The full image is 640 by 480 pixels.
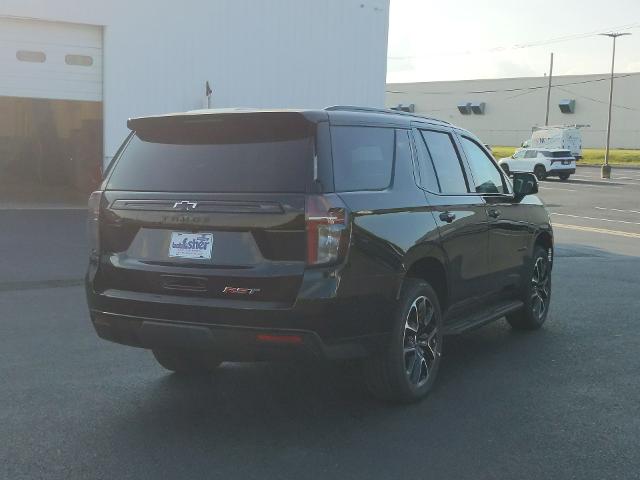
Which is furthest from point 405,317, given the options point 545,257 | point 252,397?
point 545,257

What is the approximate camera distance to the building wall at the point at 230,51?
680 inches

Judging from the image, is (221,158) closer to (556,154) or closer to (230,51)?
(230,51)

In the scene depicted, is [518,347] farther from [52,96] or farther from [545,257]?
[52,96]

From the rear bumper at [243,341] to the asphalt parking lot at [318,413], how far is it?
1.56 feet

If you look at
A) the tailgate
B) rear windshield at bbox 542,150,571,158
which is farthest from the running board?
rear windshield at bbox 542,150,571,158

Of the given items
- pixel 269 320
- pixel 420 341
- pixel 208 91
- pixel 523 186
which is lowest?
pixel 420 341

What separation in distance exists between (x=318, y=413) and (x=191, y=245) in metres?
1.33

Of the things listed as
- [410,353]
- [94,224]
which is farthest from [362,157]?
[94,224]

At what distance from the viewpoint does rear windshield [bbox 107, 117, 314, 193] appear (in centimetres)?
448

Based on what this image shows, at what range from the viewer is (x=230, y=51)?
1827 cm

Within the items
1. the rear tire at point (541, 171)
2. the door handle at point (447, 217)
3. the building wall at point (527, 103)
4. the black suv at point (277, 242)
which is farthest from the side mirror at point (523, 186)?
the building wall at point (527, 103)

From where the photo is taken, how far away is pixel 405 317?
4871 millimetres

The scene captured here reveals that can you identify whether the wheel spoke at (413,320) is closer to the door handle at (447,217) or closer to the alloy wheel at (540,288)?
the door handle at (447,217)

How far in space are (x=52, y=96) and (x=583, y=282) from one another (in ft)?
39.1
